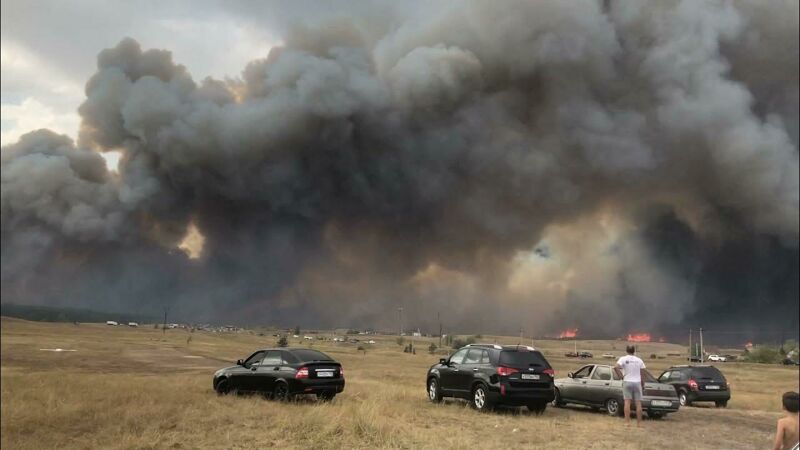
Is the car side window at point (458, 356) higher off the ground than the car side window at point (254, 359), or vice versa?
the car side window at point (458, 356)

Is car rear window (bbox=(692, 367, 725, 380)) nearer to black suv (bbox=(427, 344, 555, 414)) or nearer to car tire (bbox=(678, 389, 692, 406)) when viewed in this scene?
car tire (bbox=(678, 389, 692, 406))

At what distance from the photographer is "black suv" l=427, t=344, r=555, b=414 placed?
12062 mm

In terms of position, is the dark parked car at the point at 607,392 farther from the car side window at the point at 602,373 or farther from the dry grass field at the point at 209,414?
the dry grass field at the point at 209,414

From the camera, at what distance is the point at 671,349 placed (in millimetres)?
27812

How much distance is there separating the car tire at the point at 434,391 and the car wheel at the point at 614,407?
3.92 meters

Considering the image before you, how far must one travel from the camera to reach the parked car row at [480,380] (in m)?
11.6

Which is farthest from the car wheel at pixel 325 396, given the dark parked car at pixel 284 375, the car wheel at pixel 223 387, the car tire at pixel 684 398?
the car tire at pixel 684 398

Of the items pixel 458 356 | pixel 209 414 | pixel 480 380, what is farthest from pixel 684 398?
pixel 209 414

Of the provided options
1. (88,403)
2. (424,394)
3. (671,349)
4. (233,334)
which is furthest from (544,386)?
(671,349)

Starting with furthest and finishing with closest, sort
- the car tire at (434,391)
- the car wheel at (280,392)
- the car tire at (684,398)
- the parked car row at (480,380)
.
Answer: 1. the car tire at (684,398)
2. the car tire at (434,391)
3. the parked car row at (480,380)
4. the car wheel at (280,392)

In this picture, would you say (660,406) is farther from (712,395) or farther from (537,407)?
(712,395)

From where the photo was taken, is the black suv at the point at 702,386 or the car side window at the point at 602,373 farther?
the black suv at the point at 702,386

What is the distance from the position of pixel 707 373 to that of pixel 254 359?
560 inches

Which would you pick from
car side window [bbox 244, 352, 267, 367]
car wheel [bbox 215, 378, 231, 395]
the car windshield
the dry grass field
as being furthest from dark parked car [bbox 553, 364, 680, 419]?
A: car wheel [bbox 215, 378, 231, 395]
